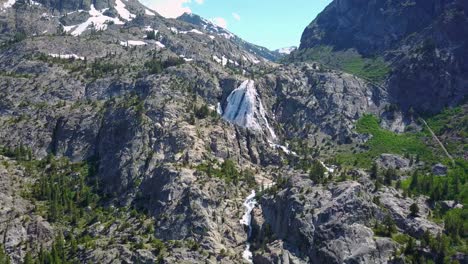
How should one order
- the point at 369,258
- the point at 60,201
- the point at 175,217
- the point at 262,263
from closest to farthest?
the point at 369,258, the point at 262,263, the point at 175,217, the point at 60,201

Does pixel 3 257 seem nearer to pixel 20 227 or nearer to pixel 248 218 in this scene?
pixel 20 227

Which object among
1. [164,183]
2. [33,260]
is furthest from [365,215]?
[33,260]

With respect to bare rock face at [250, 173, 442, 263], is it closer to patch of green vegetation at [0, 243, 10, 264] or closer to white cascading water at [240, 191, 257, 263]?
white cascading water at [240, 191, 257, 263]

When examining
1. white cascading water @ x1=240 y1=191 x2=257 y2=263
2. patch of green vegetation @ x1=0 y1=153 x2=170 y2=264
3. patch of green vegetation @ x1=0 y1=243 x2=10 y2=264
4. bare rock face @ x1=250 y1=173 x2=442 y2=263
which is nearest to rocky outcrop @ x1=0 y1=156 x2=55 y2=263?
patch of green vegetation @ x1=0 y1=153 x2=170 y2=264

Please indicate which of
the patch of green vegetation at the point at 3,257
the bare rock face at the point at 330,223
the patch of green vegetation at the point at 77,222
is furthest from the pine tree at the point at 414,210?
the patch of green vegetation at the point at 3,257

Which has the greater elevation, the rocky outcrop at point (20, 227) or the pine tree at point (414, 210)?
the pine tree at point (414, 210)

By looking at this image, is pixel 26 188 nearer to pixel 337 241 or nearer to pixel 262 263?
pixel 262 263

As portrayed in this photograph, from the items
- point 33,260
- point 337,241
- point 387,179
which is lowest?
point 33,260

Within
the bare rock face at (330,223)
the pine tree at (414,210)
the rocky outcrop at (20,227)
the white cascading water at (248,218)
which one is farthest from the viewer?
the pine tree at (414,210)

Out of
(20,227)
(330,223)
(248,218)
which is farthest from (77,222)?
(330,223)

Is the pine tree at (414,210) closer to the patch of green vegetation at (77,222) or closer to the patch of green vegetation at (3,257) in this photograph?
the patch of green vegetation at (77,222)

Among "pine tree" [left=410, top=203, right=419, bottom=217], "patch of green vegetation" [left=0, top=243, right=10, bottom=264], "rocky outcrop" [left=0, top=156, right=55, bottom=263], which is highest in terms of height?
"pine tree" [left=410, top=203, right=419, bottom=217]
